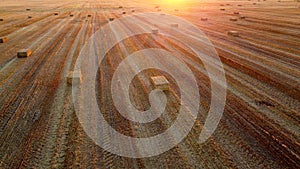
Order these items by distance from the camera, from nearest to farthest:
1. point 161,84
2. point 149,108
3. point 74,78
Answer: point 149,108, point 161,84, point 74,78

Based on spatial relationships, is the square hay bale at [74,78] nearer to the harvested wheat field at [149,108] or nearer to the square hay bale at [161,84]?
the harvested wheat field at [149,108]

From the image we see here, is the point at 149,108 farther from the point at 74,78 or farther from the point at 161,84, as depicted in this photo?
the point at 74,78

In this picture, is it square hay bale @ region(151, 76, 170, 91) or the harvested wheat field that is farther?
square hay bale @ region(151, 76, 170, 91)

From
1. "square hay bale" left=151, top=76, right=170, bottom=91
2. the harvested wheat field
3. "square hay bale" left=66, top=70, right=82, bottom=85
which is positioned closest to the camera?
the harvested wheat field

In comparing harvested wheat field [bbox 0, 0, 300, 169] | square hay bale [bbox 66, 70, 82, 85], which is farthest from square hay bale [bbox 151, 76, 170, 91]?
square hay bale [bbox 66, 70, 82, 85]

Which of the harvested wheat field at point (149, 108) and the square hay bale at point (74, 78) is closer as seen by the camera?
the harvested wheat field at point (149, 108)

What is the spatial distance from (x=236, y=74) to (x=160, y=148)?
5.06 m

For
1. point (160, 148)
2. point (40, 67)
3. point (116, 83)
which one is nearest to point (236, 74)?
point (116, 83)

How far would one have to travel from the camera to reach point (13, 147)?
15.0 feet

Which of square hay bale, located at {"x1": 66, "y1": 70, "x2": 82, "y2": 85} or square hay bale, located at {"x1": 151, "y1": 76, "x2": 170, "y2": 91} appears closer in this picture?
square hay bale, located at {"x1": 151, "y1": 76, "x2": 170, "y2": 91}

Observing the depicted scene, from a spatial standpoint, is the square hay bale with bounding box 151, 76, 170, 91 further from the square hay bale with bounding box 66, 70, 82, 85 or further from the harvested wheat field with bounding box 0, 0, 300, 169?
the square hay bale with bounding box 66, 70, 82, 85

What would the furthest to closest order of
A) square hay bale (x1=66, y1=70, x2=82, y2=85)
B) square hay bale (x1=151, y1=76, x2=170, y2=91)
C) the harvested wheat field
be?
square hay bale (x1=66, y1=70, x2=82, y2=85), square hay bale (x1=151, y1=76, x2=170, y2=91), the harvested wheat field

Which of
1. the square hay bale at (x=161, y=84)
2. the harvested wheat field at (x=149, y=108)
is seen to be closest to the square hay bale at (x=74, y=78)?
the harvested wheat field at (x=149, y=108)

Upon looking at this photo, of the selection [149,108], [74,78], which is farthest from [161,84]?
[74,78]
